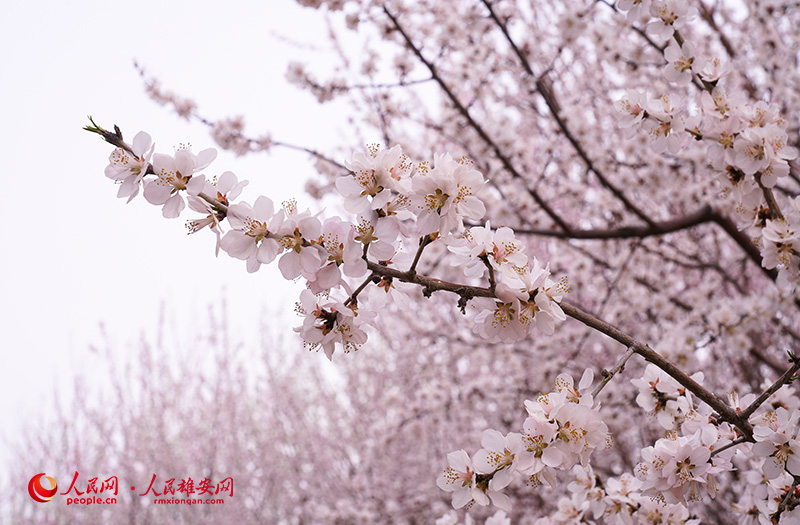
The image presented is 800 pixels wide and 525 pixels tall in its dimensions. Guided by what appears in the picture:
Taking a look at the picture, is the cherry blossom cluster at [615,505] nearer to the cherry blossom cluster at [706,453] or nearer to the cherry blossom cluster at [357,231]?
the cherry blossom cluster at [706,453]

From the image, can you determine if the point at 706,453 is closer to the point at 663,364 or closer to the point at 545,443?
the point at 663,364

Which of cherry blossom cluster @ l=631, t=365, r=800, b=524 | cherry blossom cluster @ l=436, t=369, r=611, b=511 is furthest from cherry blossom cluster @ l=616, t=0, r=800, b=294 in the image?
cherry blossom cluster @ l=436, t=369, r=611, b=511

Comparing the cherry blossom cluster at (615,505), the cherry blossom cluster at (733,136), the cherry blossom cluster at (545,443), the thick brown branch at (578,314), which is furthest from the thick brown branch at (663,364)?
the cherry blossom cluster at (733,136)

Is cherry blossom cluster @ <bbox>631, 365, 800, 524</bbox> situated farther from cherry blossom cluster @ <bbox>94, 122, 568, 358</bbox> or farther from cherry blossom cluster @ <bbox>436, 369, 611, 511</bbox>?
cherry blossom cluster @ <bbox>94, 122, 568, 358</bbox>

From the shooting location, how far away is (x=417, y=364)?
6.86 m

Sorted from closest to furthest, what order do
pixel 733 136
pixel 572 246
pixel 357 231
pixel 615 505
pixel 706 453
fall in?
pixel 357 231, pixel 706 453, pixel 615 505, pixel 733 136, pixel 572 246

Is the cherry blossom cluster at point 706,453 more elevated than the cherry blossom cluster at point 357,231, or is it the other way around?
the cherry blossom cluster at point 357,231

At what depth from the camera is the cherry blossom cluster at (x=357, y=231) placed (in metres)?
1.09

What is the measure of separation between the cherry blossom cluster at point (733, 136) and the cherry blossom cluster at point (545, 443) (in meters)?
0.93

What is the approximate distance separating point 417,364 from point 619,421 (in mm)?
3048

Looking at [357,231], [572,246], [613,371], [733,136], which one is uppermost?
[572,246]

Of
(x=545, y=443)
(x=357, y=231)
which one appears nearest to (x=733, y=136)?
(x=545, y=443)

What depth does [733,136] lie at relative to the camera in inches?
70.0

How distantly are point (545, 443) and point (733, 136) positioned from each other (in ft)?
4.05
